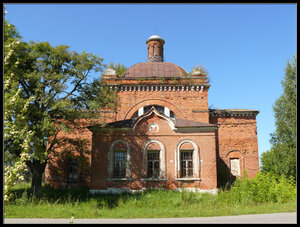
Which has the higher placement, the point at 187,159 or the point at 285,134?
the point at 285,134

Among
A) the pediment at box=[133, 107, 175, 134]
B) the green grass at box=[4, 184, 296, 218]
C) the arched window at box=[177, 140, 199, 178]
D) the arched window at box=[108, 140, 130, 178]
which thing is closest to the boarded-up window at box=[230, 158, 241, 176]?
the arched window at box=[177, 140, 199, 178]

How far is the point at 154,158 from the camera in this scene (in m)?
16.4

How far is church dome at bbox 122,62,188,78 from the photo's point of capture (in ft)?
74.0

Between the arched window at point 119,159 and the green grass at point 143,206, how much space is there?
1.46m

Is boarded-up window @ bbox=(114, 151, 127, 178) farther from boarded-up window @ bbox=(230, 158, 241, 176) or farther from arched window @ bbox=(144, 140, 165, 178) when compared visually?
boarded-up window @ bbox=(230, 158, 241, 176)

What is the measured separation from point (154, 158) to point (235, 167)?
26.8 ft

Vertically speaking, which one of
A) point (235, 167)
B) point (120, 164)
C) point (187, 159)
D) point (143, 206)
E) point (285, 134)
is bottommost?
point (143, 206)

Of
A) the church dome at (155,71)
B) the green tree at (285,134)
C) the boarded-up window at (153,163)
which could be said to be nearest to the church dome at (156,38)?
the church dome at (155,71)

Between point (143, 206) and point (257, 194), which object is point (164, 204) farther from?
point (257, 194)

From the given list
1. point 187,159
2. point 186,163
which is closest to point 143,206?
point 186,163

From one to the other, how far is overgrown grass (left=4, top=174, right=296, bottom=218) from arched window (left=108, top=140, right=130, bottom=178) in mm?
1486

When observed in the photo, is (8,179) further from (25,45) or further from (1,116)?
(25,45)

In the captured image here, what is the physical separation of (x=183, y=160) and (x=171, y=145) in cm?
118

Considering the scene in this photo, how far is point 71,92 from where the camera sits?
15.2m
